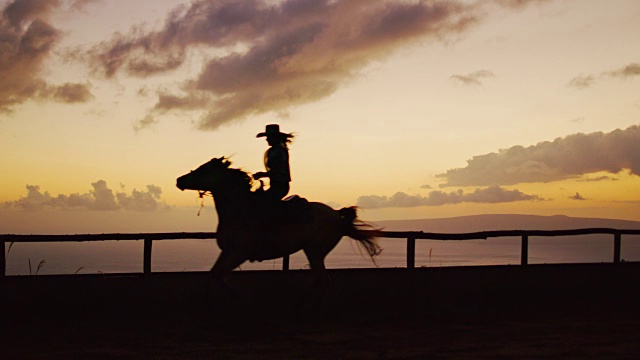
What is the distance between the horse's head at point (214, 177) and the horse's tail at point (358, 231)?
154 cm

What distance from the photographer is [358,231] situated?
11094mm

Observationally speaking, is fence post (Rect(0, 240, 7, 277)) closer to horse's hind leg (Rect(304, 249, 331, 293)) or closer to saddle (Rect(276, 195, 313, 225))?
saddle (Rect(276, 195, 313, 225))

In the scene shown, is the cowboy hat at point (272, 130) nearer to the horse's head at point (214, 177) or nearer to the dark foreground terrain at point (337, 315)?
the horse's head at point (214, 177)

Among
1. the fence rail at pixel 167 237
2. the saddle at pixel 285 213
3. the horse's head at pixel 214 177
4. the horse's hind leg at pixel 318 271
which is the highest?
the horse's head at pixel 214 177

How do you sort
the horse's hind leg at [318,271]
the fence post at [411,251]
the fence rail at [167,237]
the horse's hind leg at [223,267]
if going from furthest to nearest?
the fence post at [411,251], the horse's hind leg at [318,271], the fence rail at [167,237], the horse's hind leg at [223,267]

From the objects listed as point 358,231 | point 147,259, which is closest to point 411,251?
point 358,231

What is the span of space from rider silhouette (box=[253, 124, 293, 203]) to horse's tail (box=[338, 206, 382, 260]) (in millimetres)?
1117

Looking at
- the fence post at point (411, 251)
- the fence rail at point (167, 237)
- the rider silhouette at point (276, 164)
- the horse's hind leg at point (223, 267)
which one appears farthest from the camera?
the fence post at point (411, 251)

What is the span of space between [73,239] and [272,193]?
2784mm

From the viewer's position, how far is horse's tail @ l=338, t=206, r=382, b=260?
36.0 ft

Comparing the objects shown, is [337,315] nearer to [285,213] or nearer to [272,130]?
[285,213]

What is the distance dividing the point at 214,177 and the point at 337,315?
2564mm

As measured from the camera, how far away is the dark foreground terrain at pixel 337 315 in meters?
7.83

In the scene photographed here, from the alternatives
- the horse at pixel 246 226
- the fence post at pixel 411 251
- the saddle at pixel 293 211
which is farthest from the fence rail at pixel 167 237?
the saddle at pixel 293 211
